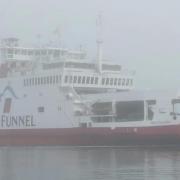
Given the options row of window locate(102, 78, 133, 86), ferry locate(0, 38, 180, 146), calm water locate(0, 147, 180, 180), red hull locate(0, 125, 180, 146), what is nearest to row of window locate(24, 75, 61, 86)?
ferry locate(0, 38, 180, 146)

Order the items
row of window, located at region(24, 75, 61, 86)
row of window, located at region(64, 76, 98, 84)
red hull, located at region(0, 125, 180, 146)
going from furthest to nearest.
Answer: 1. row of window, located at region(24, 75, 61, 86)
2. row of window, located at region(64, 76, 98, 84)
3. red hull, located at region(0, 125, 180, 146)

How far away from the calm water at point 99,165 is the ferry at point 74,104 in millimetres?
1736

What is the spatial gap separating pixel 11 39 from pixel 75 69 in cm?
841

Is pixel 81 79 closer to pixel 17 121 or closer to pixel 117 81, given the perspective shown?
pixel 117 81

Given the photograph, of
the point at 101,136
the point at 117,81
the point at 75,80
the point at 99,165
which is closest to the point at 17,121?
the point at 75,80

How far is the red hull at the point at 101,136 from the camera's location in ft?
131

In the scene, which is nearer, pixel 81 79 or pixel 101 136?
pixel 101 136

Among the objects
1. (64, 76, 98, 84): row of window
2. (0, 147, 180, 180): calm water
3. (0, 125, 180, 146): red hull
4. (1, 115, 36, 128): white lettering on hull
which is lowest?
(0, 147, 180, 180): calm water

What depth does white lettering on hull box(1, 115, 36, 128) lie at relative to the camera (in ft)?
154

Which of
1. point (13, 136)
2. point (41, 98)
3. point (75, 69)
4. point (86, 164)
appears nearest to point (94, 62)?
point (75, 69)

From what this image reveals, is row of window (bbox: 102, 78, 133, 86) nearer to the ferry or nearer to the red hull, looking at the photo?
the ferry

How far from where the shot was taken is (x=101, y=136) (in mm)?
42094

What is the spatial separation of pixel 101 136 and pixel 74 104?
3.39m

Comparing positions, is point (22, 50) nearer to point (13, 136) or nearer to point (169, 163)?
point (13, 136)
